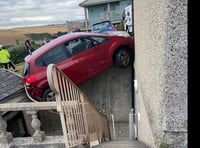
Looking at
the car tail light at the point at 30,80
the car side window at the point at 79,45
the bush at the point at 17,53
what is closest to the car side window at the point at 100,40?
the car side window at the point at 79,45

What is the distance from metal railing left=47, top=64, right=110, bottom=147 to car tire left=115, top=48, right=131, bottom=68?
12.4 ft

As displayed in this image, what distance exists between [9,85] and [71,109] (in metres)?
4.85

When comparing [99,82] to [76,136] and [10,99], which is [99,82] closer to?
[10,99]

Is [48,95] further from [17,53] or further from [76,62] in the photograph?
[17,53]

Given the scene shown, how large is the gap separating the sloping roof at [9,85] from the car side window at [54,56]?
45.6 inches

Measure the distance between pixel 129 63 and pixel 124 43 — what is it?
2.79 feet

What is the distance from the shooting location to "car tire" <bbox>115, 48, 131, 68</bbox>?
7.77 metres

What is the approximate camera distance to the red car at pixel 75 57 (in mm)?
7086

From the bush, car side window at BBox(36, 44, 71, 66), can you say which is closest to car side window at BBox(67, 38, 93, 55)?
car side window at BBox(36, 44, 71, 66)

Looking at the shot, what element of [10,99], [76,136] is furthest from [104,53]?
[76,136]

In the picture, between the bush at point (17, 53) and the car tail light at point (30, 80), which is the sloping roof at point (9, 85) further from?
the bush at point (17, 53)

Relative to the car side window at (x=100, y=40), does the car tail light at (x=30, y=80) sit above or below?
below

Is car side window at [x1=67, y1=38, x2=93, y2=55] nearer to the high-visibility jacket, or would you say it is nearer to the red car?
the red car
